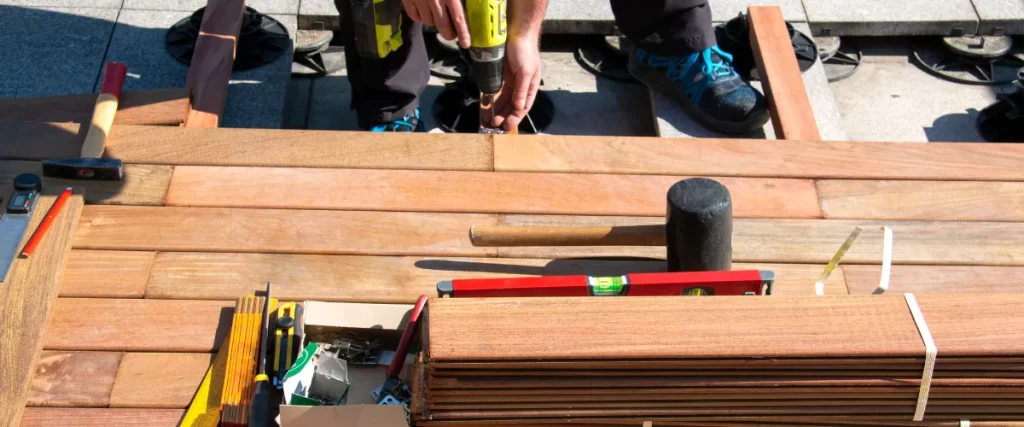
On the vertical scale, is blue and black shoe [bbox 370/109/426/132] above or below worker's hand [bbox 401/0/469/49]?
below

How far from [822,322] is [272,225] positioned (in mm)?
1285

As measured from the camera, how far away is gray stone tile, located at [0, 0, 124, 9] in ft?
12.3

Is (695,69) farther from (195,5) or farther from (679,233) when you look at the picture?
(195,5)

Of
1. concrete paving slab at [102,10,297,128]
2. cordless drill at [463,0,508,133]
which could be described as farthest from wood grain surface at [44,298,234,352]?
concrete paving slab at [102,10,297,128]

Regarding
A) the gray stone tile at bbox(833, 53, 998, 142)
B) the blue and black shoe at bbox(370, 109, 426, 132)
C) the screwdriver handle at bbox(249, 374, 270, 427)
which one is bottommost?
the gray stone tile at bbox(833, 53, 998, 142)

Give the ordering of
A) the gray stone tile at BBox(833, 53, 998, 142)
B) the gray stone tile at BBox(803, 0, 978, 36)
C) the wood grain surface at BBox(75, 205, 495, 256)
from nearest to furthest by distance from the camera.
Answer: the wood grain surface at BBox(75, 205, 495, 256), the gray stone tile at BBox(833, 53, 998, 142), the gray stone tile at BBox(803, 0, 978, 36)

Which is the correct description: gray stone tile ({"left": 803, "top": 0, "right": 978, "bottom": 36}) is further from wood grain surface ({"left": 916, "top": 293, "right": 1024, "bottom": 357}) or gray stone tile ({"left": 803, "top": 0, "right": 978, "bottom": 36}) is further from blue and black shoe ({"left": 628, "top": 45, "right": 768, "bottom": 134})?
wood grain surface ({"left": 916, "top": 293, "right": 1024, "bottom": 357})

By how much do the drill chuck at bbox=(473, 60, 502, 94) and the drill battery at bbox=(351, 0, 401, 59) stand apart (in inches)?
11.6

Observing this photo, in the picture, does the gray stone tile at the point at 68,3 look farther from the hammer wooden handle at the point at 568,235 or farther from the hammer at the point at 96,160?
the hammer wooden handle at the point at 568,235

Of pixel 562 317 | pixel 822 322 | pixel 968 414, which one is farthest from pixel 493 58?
pixel 968 414

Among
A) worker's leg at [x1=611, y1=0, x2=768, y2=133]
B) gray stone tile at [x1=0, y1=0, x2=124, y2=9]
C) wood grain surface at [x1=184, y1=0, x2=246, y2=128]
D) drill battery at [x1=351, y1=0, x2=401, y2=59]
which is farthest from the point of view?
gray stone tile at [x1=0, y1=0, x2=124, y2=9]

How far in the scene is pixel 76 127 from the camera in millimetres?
2725

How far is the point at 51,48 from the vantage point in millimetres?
3602

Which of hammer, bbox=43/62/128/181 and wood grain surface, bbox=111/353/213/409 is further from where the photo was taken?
hammer, bbox=43/62/128/181
